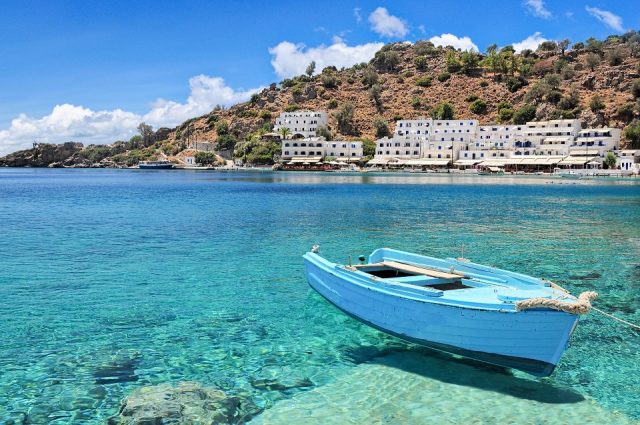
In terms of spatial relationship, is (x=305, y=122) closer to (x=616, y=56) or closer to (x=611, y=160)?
(x=611, y=160)

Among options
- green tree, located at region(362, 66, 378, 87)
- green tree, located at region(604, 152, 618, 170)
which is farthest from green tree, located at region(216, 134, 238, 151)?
Answer: green tree, located at region(604, 152, 618, 170)

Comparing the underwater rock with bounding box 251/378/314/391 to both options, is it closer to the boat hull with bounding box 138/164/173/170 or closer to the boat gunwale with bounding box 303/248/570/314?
the boat gunwale with bounding box 303/248/570/314

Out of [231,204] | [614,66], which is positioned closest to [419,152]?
[614,66]

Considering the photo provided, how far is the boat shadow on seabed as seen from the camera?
31.4 ft

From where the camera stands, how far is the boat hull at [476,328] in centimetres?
942

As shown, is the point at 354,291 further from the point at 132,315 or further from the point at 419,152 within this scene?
the point at 419,152

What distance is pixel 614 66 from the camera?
479 ft

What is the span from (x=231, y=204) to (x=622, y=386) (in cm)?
3935

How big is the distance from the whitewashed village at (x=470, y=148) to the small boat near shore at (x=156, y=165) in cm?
3841

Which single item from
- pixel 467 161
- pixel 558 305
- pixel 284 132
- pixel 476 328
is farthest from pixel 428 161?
pixel 558 305

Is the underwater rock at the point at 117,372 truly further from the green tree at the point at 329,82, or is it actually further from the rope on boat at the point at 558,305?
the green tree at the point at 329,82

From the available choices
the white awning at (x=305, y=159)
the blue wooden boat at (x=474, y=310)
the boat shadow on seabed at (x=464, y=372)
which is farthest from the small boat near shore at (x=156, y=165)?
the boat shadow on seabed at (x=464, y=372)

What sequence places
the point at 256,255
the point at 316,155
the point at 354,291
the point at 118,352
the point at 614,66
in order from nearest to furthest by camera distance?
the point at 118,352 → the point at 354,291 → the point at 256,255 → the point at 316,155 → the point at 614,66

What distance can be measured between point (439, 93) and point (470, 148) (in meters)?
40.3
